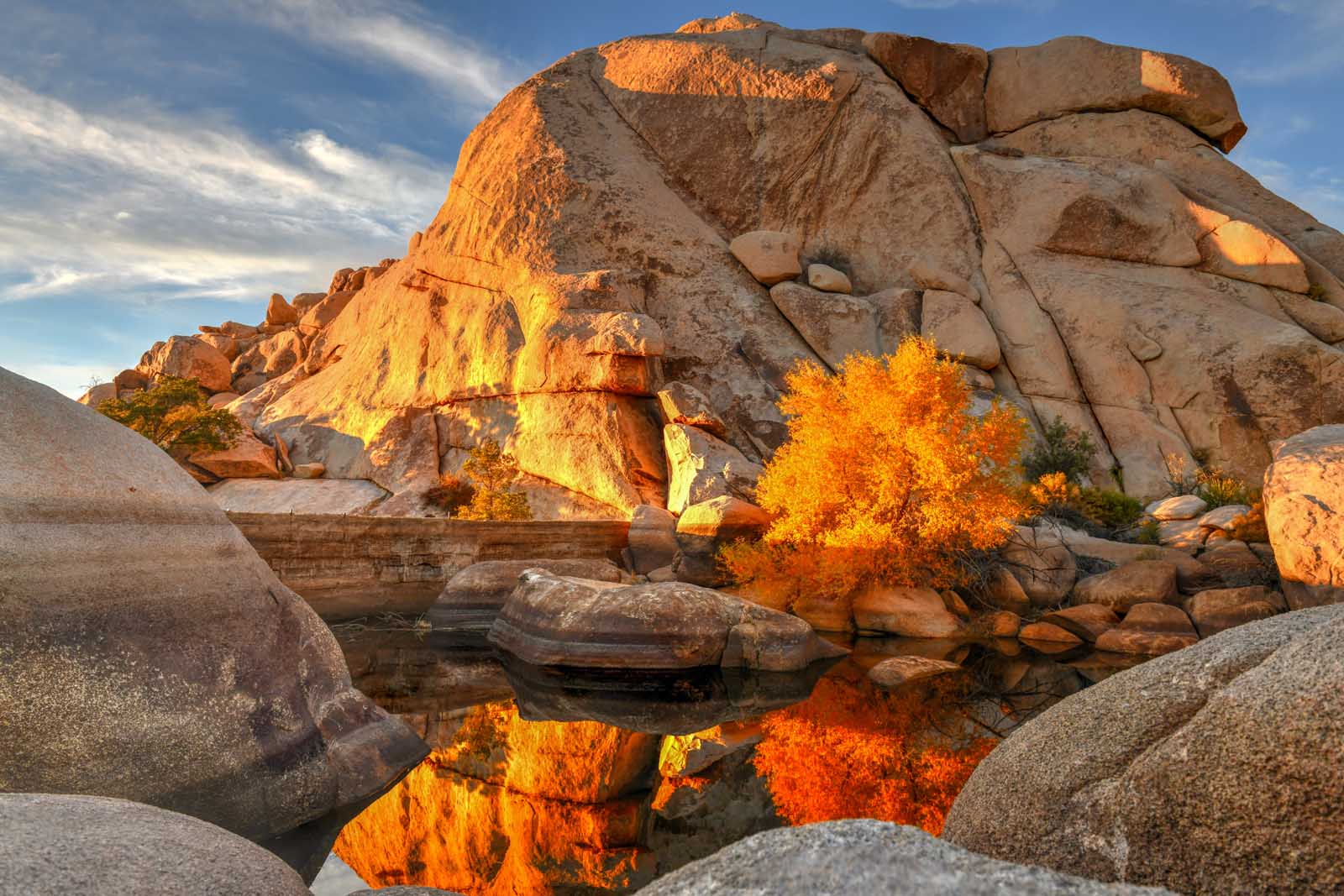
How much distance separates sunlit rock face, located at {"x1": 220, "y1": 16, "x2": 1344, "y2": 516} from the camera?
96.8 ft

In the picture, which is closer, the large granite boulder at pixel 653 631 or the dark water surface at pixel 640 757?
the dark water surface at pixel 640 757

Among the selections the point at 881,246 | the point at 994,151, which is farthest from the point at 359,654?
the point at 994,151

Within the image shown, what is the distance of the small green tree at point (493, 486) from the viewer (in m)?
24.7

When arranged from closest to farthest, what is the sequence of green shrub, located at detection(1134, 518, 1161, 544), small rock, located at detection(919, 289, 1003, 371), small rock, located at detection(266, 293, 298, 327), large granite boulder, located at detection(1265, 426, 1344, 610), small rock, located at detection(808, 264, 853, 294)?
large granite boulder, located at detection(1265, 426, 1344, 610) → green shrub, located at detection(1134, 518, 1161, 544) → small rock, located at detection(919, 289, 1003, 371) → small rock, located at detection(808, 264, 853, 294) → small rock, located at detection(266, 293, 298, 327)

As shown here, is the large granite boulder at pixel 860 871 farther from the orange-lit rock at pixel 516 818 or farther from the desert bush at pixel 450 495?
the desert bush at pixel 450 495

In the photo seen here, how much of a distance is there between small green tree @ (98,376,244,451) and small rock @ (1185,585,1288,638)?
3232 cm

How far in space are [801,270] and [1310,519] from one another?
23341 mm

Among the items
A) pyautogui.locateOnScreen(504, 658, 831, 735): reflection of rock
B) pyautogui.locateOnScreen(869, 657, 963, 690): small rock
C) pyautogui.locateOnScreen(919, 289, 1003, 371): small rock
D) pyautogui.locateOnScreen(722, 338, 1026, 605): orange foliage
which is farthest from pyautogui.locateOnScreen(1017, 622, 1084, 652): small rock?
pyautogui.locateOnScreen(919, 289, 1003, 371): small rock

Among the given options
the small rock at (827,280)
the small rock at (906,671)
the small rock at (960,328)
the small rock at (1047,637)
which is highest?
the small rock at (827,280)

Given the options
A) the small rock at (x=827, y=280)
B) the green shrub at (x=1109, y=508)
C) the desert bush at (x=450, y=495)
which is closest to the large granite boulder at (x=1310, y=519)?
the green shrub at (x=1109, y=508)

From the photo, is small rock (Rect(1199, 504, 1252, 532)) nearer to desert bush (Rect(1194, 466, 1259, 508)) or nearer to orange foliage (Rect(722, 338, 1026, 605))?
desert bush (Rect(1194, 466, 1259, 508))

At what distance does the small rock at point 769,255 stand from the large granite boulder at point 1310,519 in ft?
70.3

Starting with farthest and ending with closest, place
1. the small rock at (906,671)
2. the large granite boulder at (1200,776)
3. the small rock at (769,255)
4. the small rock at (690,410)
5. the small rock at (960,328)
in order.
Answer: the small rock at (769,255)
the small rock at (960,328)
the small rock at (690,410)
the small rock at (906,671)
the large granite boulder at (1200,776)

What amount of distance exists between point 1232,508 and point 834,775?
1652 cm
